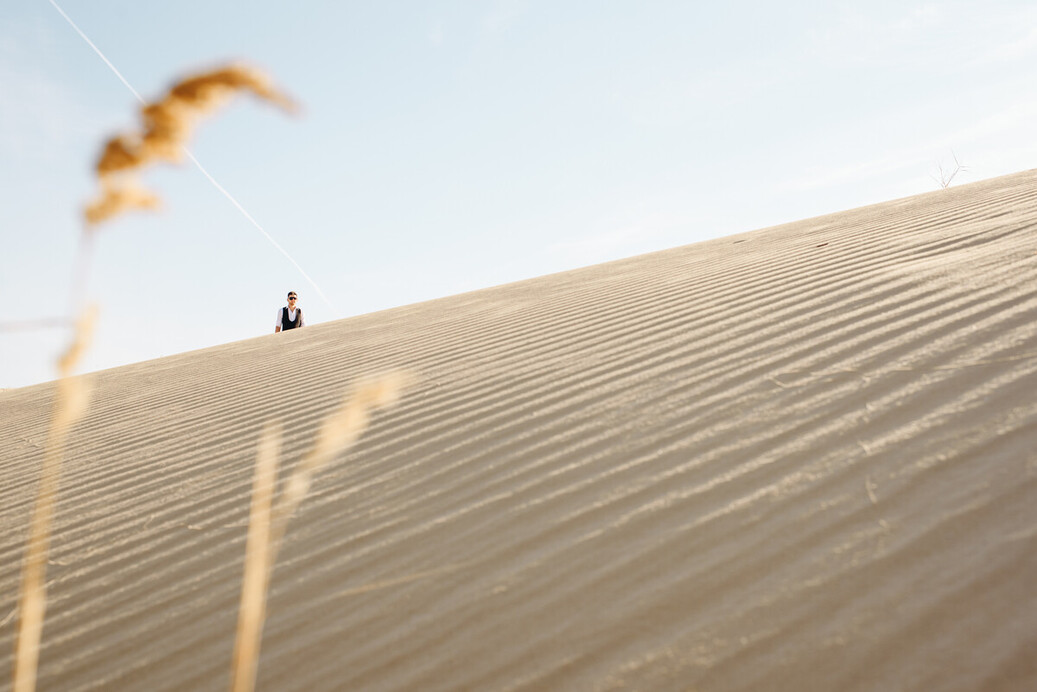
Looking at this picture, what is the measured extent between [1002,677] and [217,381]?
5120 mm

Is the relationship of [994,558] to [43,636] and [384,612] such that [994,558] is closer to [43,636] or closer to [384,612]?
[384,612]

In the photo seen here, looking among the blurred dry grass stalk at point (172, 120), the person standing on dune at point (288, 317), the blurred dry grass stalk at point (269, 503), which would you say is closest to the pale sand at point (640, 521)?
the blurred dry grass stalk at point (269, 503)

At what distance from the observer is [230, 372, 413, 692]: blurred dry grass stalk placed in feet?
2.31

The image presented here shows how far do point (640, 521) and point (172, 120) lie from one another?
4.60 feet

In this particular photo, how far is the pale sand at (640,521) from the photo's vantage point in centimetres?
135

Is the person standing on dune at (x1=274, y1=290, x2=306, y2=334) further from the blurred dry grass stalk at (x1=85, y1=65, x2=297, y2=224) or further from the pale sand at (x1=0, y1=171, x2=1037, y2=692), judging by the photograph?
the blurred dry grass stalk at (x1=85, y1=65, x2=297, y2=224)

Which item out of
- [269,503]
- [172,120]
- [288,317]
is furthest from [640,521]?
[288,317]

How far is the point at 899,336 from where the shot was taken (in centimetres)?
268

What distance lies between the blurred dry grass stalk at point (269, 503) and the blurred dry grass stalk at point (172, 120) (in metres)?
0.23

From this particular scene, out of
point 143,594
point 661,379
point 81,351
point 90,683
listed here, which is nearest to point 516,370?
point 661,379

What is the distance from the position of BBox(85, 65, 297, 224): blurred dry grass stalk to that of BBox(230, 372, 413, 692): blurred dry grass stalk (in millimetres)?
233

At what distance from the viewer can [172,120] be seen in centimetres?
63

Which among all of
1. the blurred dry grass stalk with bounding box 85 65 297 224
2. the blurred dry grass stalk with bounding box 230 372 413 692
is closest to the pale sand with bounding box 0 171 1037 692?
the blurred dry grass stalk with bounding box 230 372 413 692

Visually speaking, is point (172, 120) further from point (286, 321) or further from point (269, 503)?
point (286, 321)
